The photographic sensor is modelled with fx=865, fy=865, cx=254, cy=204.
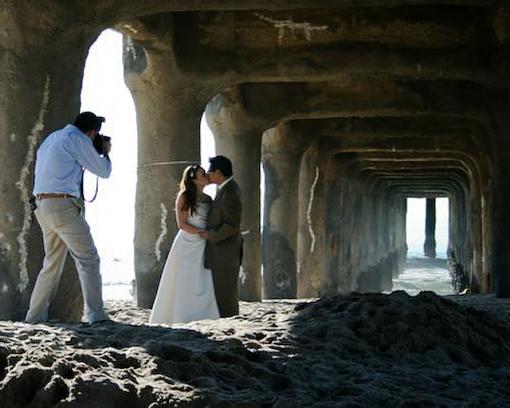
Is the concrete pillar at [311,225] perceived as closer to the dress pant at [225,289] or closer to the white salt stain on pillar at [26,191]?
the dress pant at [225,289]

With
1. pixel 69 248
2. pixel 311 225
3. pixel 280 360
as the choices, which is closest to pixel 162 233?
pixel 69 248

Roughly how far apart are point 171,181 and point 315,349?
553 centimetres

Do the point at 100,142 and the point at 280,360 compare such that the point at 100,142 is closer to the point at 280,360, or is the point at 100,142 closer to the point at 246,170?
the point at 280,360

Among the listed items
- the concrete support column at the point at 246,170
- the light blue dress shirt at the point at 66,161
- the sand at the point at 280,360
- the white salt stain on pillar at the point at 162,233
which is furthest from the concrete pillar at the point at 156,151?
the light blue dress shirt at the point at 66,161

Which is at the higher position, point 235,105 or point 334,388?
point 235,105

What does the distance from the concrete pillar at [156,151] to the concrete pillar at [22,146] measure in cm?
345

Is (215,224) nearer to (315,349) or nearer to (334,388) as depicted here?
(315,349)

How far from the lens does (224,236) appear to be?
A: 25.7 feet

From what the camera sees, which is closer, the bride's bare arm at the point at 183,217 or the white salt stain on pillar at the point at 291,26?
the bride's bare arm at the point at 183,217

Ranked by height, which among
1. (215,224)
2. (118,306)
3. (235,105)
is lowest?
(118,306)

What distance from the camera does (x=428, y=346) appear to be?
20.4 ft

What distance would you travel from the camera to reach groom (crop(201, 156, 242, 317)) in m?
7.80

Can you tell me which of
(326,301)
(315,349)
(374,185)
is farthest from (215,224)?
(374,185)

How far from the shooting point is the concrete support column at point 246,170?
1405 cm
